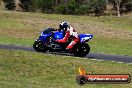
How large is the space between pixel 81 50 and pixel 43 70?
7374 millimetres

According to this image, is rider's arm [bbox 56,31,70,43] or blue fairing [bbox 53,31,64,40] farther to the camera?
blue fairing [bbox 53,31,64,40]

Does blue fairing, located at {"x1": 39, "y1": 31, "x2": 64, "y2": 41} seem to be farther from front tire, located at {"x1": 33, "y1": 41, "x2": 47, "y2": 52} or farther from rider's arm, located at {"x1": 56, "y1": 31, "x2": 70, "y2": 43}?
front tire, located at {"x1": 33, "y1": 41, "x2": 47, "y2": 52}

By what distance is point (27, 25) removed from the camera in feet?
156

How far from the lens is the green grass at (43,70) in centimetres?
1443

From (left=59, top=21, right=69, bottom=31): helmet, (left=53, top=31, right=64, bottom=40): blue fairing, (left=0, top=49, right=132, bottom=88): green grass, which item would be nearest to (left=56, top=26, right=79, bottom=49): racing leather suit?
(left=59, top=21, right=69, bottom=31): helmet

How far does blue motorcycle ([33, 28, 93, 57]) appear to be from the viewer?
2375cm

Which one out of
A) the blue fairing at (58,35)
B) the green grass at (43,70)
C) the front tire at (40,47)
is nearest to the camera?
the green grass at (43,70)

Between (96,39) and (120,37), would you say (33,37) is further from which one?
(120,37)

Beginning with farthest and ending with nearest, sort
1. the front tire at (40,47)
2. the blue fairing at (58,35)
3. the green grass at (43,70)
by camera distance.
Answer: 1. the front tire at (40,47)
2. the blue fairing at (58,35)
3. the green grass at (43,70)

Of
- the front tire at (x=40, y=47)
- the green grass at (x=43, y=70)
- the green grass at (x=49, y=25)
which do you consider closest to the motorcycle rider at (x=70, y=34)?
the front tire at (x=40, y=47)

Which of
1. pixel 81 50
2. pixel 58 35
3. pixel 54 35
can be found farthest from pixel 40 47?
pixel 81 50

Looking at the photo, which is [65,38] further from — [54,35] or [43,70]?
[43,70]

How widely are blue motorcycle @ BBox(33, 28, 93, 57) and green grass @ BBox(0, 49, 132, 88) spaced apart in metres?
3.88

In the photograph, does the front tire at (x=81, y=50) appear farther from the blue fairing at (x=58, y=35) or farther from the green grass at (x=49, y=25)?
the green grass at (x=49, y=25)
